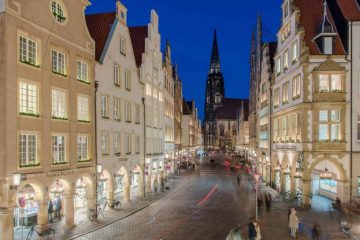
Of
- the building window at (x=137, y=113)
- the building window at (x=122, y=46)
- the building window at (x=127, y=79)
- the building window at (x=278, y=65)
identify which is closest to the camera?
the building window at (x=122, y=46)

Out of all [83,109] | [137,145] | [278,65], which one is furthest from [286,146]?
[83,109]

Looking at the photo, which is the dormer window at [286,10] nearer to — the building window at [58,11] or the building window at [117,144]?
the building window at [117,144]

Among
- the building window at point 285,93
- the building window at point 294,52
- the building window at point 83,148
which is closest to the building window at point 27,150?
the building window at point 83,148

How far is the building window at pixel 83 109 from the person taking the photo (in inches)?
1193

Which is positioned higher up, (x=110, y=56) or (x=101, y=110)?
(x=110, y=56)

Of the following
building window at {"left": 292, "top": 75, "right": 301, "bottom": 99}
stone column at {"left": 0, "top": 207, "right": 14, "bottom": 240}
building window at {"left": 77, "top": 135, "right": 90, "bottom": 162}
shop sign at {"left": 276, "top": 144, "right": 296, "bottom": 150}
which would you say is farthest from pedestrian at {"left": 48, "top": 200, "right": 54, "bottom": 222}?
building window at {"left": 292, "top": 75, "right": 301, "bottom": 99}

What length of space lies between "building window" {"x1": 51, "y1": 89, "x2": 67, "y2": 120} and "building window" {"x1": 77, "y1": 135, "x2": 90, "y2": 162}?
9.24ft

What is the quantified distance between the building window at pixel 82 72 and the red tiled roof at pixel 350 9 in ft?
73.8

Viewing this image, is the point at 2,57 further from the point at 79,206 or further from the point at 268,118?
the point at 268,118

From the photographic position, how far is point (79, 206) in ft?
114

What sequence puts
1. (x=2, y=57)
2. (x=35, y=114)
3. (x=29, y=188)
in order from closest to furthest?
(x=2, y=57), (x=35, y=114), (x=29, y=188)

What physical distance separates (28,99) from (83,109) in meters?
6.76

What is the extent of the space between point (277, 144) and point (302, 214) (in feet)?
43.4

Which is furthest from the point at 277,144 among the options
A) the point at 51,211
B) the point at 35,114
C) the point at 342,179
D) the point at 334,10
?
the point at 35,114
